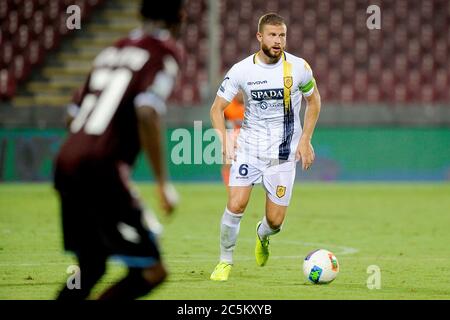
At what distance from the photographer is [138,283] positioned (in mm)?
5031

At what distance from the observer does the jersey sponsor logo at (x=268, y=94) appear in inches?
327

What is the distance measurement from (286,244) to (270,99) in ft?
10.5

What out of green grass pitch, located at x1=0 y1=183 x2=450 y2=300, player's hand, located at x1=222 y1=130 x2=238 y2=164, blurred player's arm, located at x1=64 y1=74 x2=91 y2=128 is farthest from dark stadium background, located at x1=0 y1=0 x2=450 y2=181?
blurred player's arm, located at x1=64 y1=74 x2=91 y2=128

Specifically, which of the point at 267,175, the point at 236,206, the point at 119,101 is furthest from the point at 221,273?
the point at 119,101

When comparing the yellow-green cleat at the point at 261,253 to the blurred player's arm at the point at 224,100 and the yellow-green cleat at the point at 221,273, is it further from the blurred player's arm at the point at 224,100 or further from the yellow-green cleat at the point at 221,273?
the blurred player's arm at the point at 224,100

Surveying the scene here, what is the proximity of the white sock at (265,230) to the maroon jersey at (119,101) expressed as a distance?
371 cm

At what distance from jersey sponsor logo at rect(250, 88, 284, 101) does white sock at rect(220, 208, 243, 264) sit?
0.96 meters

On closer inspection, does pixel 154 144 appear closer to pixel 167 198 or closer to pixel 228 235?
pixel 167 198

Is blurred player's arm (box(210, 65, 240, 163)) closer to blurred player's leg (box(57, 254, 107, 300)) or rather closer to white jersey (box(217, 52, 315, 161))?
white jersey (box(217, 52, 315, 161))

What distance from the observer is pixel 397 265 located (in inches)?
→ 366

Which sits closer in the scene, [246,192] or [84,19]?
[246,192]
